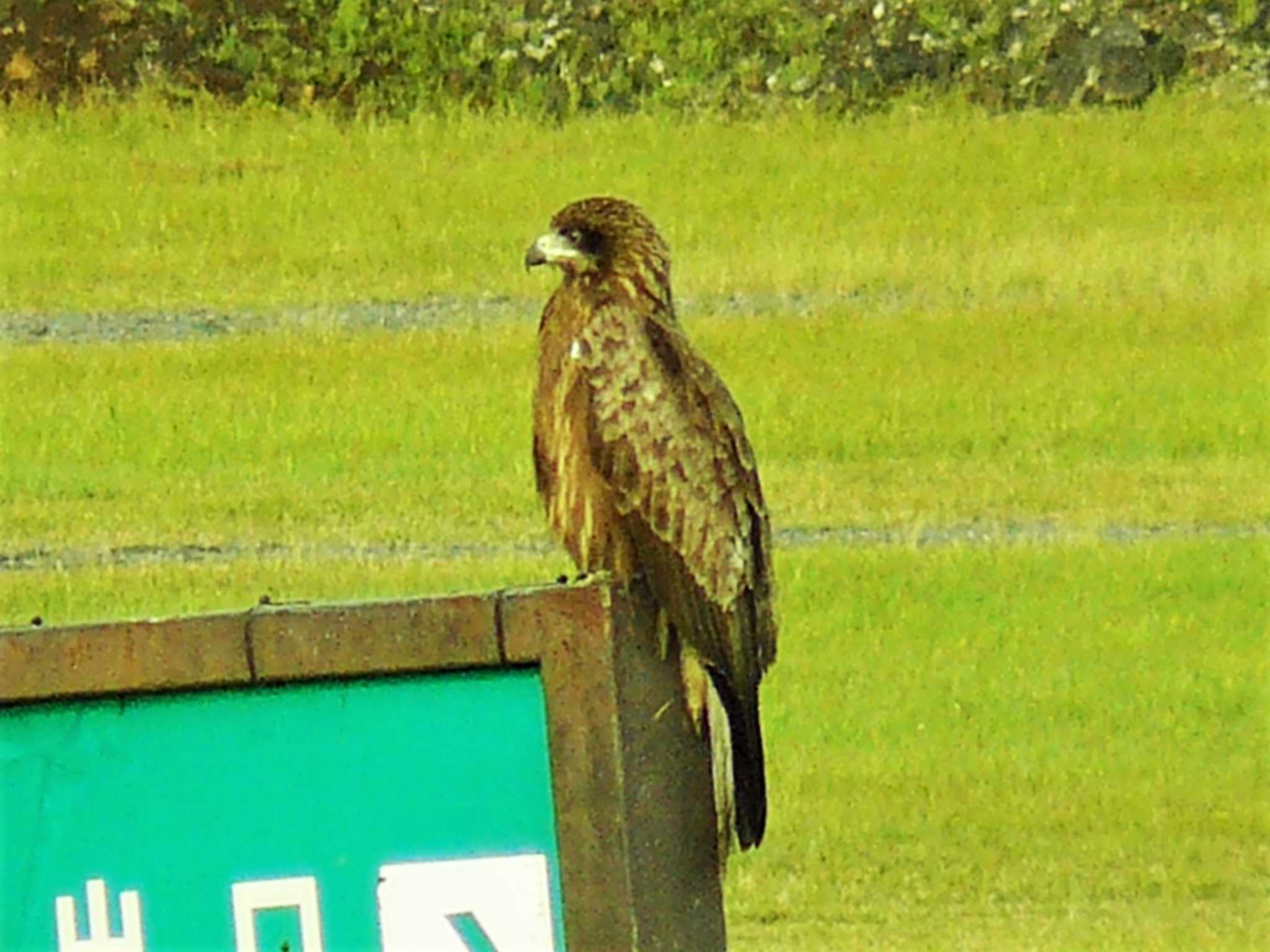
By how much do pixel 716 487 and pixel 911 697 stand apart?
1.32 m

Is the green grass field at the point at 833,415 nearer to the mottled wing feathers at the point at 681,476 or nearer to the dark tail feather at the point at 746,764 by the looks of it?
the mottled wing feathers at the point at 681,476

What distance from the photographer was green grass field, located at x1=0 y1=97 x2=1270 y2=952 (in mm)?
3510

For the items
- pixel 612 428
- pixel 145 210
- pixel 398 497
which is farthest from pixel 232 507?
pixel 612 428

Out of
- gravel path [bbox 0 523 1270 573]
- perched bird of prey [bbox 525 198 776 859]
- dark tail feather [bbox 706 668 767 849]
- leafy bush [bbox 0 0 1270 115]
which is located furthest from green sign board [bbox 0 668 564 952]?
leafy bush [bbox 0 0 1270 115]

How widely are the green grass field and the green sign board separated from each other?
232cm

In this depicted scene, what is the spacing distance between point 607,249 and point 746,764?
0.72 metres

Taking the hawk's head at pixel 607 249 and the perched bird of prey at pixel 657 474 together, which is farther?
the hawk's head at pixel 607 249

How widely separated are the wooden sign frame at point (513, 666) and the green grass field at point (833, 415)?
7.67 ft

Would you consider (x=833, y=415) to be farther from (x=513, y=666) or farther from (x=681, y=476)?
(x=513, y=666)

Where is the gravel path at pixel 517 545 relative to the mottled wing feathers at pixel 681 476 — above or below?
below

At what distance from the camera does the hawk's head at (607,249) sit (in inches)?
101

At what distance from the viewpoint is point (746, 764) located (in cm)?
206

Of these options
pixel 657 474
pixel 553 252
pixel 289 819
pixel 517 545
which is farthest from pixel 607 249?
pixel 289 819

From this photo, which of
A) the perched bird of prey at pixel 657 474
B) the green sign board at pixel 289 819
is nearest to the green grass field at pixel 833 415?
the perched bird of prey at pixel 657 474
